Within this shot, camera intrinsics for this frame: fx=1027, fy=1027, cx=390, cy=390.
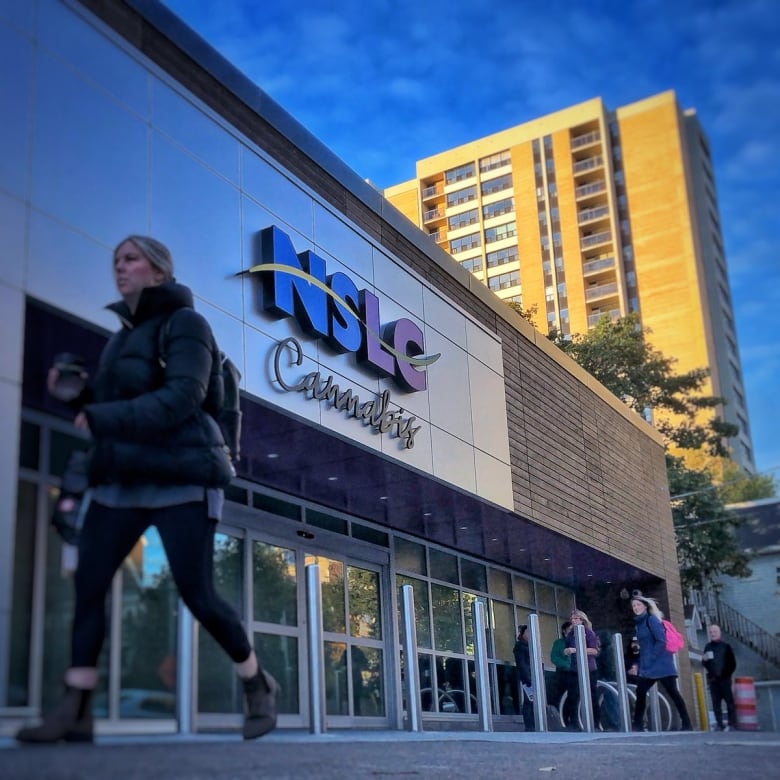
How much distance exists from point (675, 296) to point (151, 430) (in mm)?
65550

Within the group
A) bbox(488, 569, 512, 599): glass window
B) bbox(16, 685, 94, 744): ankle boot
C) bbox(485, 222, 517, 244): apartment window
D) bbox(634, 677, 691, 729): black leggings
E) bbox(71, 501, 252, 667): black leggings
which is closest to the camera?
bbox(16, 685, 94, 744): ankle boot

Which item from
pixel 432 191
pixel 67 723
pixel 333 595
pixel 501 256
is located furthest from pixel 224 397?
pixel 501 256

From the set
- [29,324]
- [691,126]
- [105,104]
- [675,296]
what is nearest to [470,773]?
[29,324]

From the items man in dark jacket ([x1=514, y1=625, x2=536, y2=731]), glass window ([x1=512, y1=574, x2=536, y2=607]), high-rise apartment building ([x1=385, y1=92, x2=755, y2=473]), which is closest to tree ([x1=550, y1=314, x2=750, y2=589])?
glass window ([x1=512, y1=574, x2=536, y2=607])

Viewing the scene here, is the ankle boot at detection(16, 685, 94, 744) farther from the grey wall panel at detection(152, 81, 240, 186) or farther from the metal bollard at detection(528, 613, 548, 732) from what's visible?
the metal bollard at detection(528, 613, 548, 732)

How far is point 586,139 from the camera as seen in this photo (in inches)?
2576

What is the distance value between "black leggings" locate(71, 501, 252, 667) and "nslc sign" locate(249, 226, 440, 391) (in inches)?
218

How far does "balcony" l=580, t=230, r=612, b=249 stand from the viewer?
61.4 metres

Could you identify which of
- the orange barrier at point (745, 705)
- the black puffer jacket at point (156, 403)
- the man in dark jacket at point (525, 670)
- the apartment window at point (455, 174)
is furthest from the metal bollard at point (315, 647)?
the orange barrier at point (745, 705)

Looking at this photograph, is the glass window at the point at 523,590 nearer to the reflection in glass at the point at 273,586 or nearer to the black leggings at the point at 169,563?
the reflection in glass at the point at 273,586

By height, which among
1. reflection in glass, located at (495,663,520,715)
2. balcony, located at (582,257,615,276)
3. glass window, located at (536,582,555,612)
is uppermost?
balcony, located at (582,257,615,276)

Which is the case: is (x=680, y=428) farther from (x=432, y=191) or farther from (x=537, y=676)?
(x=537, y=676)

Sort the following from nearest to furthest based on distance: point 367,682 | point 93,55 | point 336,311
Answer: point 93,55
point 336,311
point 367,682

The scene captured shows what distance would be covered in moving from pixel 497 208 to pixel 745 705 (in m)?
11.0
